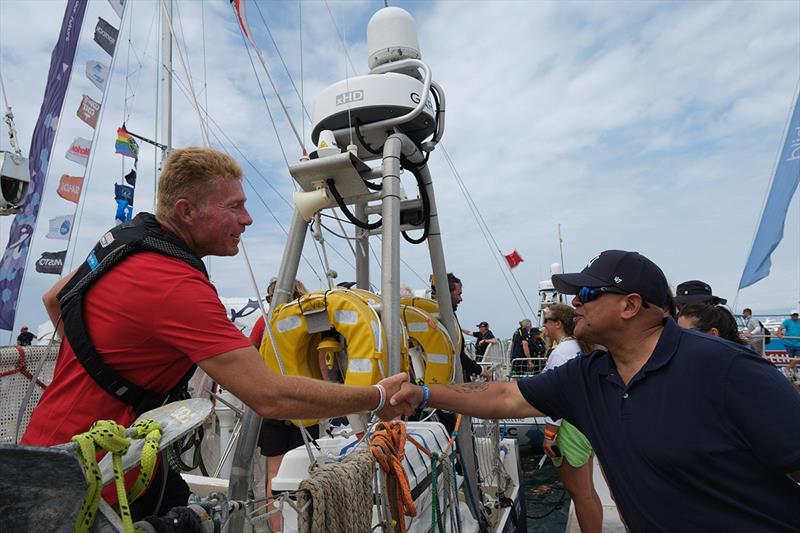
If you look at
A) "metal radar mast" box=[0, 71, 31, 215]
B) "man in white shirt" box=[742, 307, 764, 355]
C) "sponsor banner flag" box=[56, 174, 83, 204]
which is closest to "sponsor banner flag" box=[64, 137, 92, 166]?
"sponsor banner flag" box=[56, 174, 83, 204]

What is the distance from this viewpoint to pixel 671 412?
71.5 inches

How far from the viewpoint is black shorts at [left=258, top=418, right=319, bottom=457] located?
13.0ft

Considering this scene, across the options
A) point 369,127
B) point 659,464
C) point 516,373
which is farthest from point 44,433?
point 516,373

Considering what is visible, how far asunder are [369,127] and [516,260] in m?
15.6

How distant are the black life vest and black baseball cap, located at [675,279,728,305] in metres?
3.88

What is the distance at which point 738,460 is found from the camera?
1.71 meters

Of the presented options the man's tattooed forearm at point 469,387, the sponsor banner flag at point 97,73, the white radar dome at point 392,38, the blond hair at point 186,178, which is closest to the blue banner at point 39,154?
the sponsor banner flag at point 97,73

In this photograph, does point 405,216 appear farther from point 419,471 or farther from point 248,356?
point 248,356

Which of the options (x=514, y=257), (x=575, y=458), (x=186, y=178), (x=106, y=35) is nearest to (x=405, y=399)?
(x=186, y=178)

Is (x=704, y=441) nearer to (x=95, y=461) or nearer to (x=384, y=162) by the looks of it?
(x=95, y=461)

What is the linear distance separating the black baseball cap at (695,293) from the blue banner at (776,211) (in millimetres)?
6253

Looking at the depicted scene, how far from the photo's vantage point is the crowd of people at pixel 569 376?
1518 mm

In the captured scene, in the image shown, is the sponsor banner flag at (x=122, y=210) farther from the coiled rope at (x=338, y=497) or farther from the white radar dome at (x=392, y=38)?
the coiled rope at (x=338, y=497)

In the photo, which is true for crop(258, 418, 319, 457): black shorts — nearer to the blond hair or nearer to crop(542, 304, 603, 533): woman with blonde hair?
crop(542, 304, 603, 533): woman with blonde hair
